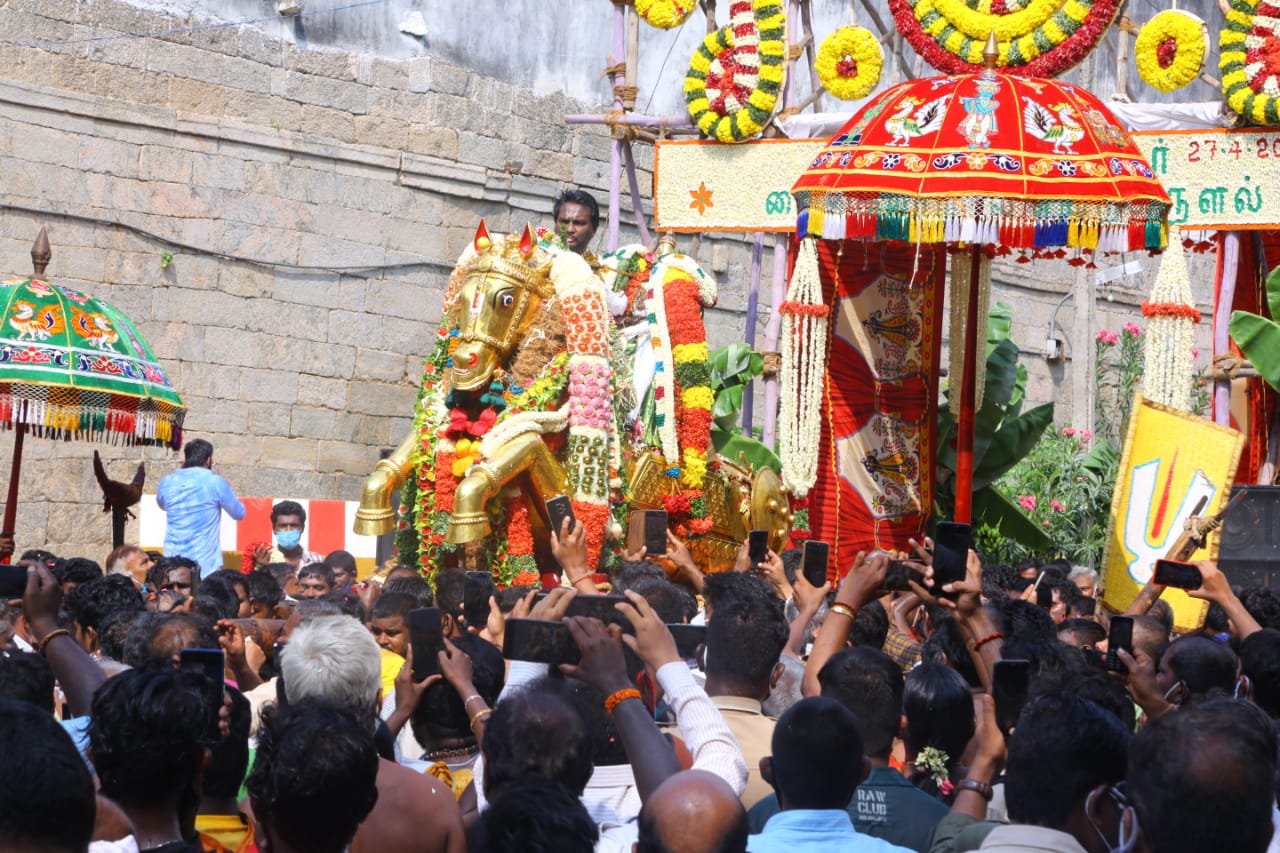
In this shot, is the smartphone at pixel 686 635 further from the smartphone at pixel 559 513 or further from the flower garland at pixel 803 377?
the flower garland at pixel 803 377

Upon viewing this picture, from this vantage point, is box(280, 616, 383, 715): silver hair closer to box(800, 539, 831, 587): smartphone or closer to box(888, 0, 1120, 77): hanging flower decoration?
box(800, 539, 831, 587): smartphone

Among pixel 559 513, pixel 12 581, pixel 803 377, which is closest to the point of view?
pixel 12 581

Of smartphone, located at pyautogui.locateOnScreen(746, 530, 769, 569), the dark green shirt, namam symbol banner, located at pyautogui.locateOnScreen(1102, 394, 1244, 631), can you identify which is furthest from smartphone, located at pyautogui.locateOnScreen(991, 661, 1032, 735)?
namam symbol banner, located at pyautogui.locateOnScreen(1102, 394, 1244, 631)

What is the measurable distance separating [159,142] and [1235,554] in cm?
821

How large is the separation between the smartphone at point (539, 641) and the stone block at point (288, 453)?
1016cm

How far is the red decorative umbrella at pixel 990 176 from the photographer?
9.09 meters

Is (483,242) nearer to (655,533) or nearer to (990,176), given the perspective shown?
(990,176)

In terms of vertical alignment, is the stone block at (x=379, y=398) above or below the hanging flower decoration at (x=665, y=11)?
below

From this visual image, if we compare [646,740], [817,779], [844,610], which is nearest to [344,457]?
[844,610]

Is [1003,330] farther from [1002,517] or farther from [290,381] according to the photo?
[290,381]

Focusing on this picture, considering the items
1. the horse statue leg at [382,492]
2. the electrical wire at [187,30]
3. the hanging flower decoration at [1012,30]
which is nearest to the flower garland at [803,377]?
the hanging flower decoration at [1012,30]

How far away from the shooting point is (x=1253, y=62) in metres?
11.2

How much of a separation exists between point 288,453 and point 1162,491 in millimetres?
6976

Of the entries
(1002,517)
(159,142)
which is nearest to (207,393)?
(159,142)
